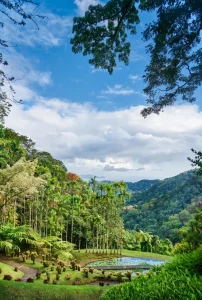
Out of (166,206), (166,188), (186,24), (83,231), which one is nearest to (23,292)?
(186,24)

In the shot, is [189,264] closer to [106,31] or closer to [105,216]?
[106,31]

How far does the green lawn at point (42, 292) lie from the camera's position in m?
7.41

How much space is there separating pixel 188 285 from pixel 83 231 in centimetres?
2051

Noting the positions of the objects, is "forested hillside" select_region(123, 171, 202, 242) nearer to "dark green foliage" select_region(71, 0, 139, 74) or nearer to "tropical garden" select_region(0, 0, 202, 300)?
"tropical garden" select_region(0, 0, 202, 300)

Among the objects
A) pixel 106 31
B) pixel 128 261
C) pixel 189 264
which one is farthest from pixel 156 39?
pixel 128 261

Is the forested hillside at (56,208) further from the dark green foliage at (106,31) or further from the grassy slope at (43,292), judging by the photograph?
the dark green foliage at (106,31)

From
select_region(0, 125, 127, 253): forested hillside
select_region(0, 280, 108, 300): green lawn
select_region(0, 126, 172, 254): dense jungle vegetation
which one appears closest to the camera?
select_region(0, 280, 108, 300): green lawn

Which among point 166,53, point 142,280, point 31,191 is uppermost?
point 166,53

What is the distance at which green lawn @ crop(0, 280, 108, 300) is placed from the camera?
741 cm

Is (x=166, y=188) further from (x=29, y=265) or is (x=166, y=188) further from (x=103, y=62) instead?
(x=103, y=62)

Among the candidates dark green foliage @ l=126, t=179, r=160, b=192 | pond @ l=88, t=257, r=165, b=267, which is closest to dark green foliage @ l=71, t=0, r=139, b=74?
pond @ l=88, t=257, r=165, b=267

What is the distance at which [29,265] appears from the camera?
12.4 meters

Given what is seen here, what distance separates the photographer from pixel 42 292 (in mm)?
7629

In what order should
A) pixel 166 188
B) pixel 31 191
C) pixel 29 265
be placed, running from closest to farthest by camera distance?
1. pixel 29 265
2. pixel 31 191
3. pixel 166 188
